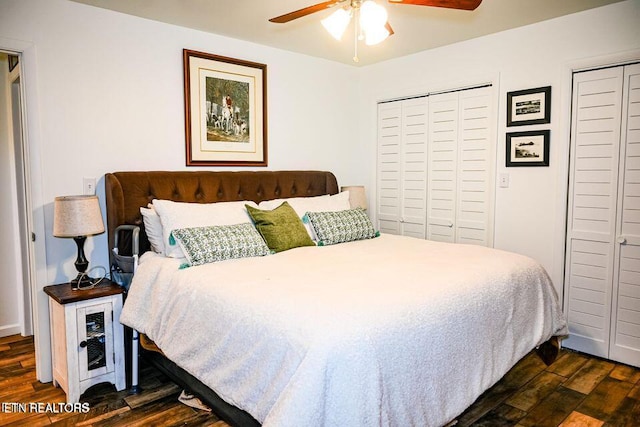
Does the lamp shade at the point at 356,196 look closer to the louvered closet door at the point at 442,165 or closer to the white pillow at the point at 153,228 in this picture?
the louvered closet door at the point at 442,165

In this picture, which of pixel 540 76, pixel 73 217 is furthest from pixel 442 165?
pixel 73 217

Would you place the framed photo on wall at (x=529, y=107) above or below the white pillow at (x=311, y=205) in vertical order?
above

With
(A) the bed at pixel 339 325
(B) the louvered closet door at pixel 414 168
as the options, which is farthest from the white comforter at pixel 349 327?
(B) the louvered closet door at pixel 414 168

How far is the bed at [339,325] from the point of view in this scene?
149 cm

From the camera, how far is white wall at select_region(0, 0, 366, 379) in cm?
270

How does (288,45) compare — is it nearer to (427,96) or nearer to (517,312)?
(427,96)

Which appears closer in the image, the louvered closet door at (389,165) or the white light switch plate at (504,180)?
the white light switch plate at (504,180)

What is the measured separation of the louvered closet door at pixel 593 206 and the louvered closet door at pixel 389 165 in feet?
5.14

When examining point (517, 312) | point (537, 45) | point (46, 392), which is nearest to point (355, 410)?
point (517, 312)

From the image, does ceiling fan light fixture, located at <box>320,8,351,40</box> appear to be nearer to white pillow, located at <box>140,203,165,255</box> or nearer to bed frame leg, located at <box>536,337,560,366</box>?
white pillow, located at <box>140,203,165,255</box>

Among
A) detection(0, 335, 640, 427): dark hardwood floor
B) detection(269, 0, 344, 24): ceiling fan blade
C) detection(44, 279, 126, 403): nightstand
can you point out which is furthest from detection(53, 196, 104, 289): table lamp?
detection(269, 0, 344, 24): ceiling fan blade

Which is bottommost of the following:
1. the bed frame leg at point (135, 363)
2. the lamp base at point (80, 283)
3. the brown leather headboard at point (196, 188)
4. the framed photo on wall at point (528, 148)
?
the bed frame leg at point (135, 363)

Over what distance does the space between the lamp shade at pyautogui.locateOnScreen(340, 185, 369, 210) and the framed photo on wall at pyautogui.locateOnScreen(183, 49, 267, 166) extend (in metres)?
0.89

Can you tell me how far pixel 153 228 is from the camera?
2.80 m
